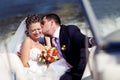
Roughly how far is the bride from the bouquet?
27mm

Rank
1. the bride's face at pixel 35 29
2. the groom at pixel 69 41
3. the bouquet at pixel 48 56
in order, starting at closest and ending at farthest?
1. the groom at pixel 69 41
2. the bouquet at pixel 48 56
3. the bride's face at pixel 35 29

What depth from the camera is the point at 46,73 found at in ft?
8.84

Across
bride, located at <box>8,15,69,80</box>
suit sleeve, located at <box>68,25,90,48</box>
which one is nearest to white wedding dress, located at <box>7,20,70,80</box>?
bride, located at <box>8,15,69,80</box>

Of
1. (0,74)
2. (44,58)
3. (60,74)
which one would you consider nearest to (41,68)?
(44,58)

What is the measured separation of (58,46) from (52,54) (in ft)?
0.35

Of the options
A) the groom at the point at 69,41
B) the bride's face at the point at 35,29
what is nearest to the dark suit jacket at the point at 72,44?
the groom at the point at 69,41

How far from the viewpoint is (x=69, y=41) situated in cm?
268

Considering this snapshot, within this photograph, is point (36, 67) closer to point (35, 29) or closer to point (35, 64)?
point (35, 64)

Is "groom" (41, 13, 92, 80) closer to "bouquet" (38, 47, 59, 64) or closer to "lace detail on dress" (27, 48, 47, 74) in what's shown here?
"bouquet" (38, 47, 59, 64)

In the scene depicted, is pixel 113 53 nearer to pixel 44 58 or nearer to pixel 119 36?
pixel 119 36

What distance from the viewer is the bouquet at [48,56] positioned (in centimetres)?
271

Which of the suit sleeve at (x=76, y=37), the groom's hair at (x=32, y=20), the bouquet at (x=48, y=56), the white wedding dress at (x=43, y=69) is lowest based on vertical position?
the white wedding dress at (x=43, y=69)

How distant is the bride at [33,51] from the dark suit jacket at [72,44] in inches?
2.0

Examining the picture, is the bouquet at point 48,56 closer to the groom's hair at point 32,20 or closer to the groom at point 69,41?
the groom at point 69,41
